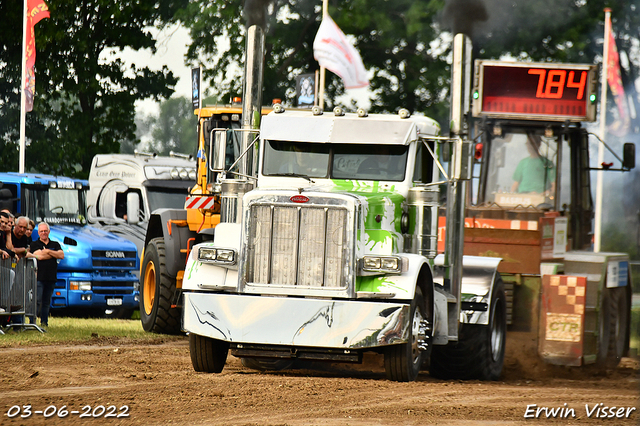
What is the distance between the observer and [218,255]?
10.5 meters

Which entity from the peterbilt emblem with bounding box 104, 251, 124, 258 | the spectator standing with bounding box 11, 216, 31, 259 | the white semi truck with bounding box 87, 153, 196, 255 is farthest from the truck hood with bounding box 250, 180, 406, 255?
the white semi truck with bounding box 87, 153, 196, 255

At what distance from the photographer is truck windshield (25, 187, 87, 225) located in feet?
66.7

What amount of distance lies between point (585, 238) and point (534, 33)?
71.8 feet

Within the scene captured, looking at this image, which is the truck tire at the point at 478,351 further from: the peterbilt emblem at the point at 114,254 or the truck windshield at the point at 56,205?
the truck windshield at the point at 56,205

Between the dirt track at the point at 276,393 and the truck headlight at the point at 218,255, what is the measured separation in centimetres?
115

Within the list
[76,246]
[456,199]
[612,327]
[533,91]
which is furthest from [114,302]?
[456,199]

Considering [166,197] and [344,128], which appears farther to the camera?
[166,197]

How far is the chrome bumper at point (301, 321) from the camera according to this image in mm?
10016

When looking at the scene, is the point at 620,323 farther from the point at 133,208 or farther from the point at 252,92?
the point at 133,208

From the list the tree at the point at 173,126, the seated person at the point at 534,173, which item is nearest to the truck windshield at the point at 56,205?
the seated person at the point at 534,173

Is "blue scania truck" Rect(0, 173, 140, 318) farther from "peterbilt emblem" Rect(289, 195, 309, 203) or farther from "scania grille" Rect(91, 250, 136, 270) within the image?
"peterbilt emblem" Rect(289, 195, 309, 203)

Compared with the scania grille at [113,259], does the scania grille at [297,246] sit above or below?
above

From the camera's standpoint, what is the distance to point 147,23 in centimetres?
3641

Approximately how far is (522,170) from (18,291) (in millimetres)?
7521
